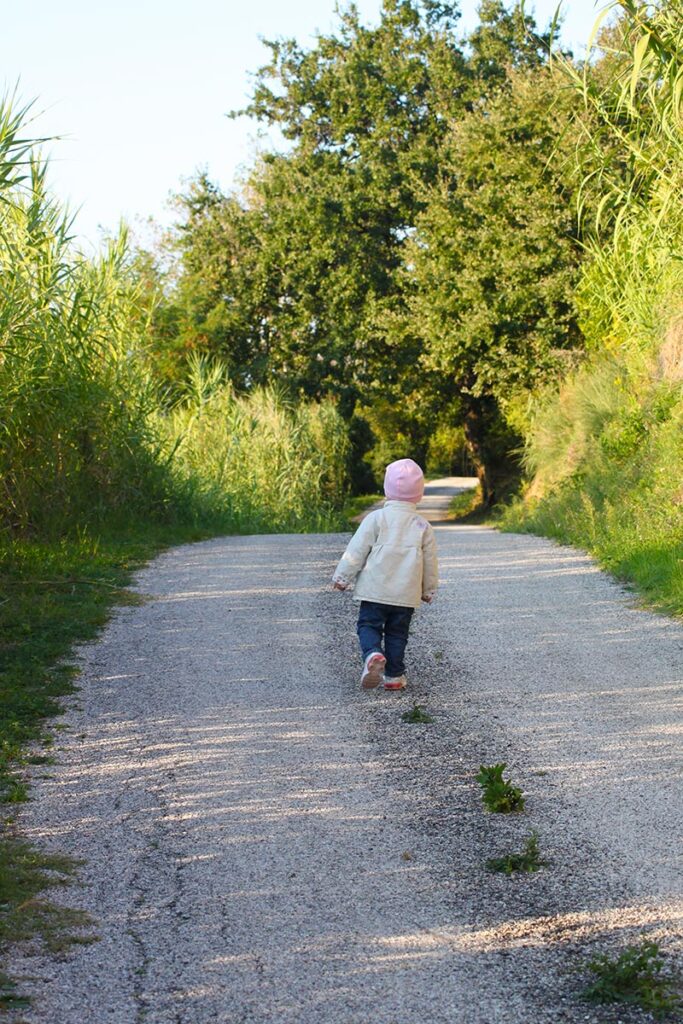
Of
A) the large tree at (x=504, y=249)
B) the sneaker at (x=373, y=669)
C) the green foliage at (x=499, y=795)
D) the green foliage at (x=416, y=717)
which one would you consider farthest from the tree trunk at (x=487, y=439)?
the green foliage at (x=499, y=795)

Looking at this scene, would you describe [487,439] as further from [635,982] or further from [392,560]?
[635,982]

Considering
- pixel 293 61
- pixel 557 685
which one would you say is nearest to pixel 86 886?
pixel 557 685

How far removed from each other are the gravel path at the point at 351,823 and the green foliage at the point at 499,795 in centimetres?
7

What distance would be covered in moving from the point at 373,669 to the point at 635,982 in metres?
3.52

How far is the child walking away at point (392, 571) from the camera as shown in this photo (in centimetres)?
700

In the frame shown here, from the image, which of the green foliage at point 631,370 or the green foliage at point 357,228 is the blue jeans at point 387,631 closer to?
the green foliage at point 631,370

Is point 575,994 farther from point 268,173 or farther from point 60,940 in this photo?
point 268,173

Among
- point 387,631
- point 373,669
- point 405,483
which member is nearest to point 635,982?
point 373,669

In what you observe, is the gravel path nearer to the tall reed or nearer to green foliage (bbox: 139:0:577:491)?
the tall reed

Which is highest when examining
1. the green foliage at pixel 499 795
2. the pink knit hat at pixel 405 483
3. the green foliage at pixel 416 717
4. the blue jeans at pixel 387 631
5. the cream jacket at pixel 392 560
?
the pink knit hat at pixel 405 483

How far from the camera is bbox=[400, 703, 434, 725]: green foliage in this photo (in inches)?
246

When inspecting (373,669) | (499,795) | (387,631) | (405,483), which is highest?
(405,483)

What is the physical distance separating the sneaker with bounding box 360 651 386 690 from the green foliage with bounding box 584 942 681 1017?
3.31 meters

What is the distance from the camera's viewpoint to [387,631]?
23.3ft
